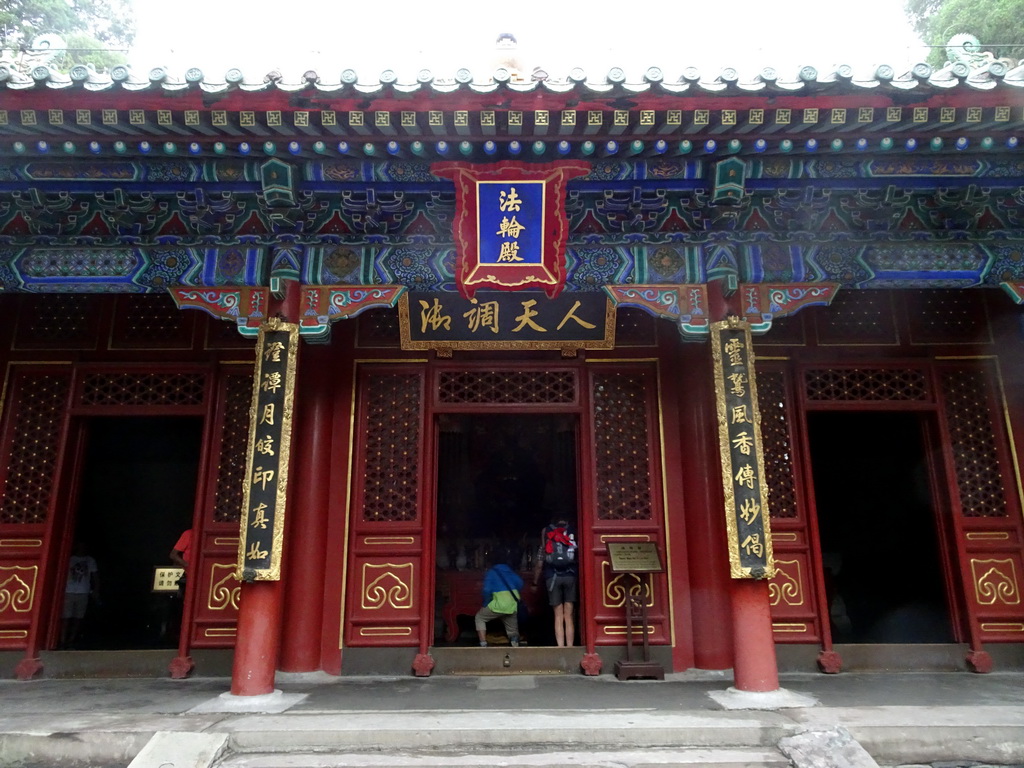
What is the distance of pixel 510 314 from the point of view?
A: 6.70 m

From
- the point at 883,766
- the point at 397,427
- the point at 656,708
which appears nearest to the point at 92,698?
the point at 397,427

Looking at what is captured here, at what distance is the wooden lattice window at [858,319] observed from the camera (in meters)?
6.86

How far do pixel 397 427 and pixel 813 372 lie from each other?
3999mm

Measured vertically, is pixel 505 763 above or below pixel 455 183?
below

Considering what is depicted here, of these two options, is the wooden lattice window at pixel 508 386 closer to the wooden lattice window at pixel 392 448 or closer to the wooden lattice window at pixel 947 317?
the wooden lattice window at pixel 392 448

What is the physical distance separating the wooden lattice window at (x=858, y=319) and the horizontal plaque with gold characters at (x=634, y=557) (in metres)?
2.67

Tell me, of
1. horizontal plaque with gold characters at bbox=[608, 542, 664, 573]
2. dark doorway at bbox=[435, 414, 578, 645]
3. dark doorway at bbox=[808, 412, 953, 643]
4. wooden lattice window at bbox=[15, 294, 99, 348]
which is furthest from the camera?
dark doorway at bbox=[435, 414, 578, 645]

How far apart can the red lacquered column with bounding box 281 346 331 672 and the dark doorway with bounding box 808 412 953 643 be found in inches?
230

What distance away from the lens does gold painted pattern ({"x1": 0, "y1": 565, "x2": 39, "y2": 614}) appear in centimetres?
625

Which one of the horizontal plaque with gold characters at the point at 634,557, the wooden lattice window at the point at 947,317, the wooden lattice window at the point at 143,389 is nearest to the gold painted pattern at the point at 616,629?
the horizontal plaque with gold characters at the point at 634,557

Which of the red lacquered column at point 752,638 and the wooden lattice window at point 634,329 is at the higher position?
the wooden lattice window at point 634,329

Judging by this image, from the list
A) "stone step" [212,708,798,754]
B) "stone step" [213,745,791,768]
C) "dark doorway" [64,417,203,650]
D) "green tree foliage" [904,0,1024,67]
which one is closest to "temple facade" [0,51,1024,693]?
"stone step" [212,708,798,754]

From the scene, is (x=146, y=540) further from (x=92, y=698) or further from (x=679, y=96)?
(x=679, y=96)

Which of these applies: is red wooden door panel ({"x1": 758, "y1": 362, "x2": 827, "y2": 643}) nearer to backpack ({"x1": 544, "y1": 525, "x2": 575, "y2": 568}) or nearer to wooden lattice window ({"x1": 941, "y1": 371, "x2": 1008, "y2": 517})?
wooden lattice window ({"x1": 941, "y1": 371, "x2": 1008, "y2": 517})
